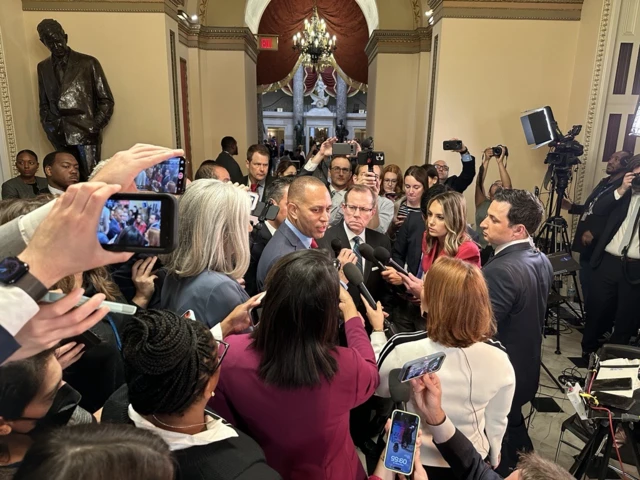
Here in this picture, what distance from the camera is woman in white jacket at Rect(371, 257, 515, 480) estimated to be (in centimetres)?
131

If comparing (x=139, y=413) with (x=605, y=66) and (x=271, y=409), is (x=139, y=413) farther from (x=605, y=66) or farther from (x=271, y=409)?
(x=605, y=66)

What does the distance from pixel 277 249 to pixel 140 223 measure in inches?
55.1

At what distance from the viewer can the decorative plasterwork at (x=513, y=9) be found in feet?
16.1

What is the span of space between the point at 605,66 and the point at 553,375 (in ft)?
11.1

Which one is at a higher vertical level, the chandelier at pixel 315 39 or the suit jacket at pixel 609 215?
the chandelier at pixel 315 39

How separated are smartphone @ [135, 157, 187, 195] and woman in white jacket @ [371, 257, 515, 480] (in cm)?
101

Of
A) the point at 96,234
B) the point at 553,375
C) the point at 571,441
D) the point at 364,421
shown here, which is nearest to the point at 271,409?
the point at 96,234

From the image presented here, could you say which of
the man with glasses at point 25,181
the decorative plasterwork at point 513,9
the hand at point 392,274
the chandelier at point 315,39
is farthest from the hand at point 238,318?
the chandelier at point 315,39

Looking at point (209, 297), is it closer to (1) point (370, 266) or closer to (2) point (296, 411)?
(2) point (296, 411)

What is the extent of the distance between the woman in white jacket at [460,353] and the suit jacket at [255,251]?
130 cm

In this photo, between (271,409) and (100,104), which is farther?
(100,104)

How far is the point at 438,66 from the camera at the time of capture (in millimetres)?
5148

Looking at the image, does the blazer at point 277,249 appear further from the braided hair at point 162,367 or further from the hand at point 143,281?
the braided hair at point 162,367

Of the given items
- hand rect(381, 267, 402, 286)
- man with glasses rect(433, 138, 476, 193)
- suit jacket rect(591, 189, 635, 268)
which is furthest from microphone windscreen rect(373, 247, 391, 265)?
man with glasses rect(433, 138, 476, 193)
